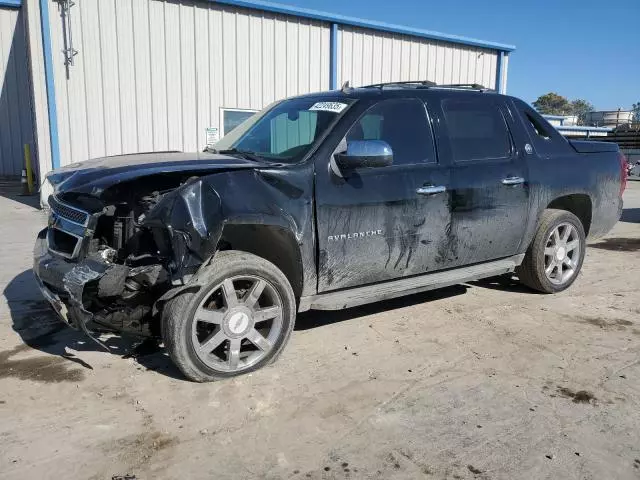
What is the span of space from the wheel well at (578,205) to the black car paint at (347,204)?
0.20 meters

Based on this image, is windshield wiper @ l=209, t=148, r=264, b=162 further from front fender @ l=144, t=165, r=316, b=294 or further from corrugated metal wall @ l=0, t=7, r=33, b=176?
corrugated metal wall @ l=0, t=7, r=33, b=176

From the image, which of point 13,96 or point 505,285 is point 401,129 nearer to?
point 505,285

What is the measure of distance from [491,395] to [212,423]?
5.50ft

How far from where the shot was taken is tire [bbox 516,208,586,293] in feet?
17.3

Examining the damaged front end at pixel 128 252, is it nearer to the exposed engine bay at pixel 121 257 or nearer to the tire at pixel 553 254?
the exposed engine bay at pixel 121 257

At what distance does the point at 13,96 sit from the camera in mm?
15859

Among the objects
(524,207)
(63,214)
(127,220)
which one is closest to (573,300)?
(524,207)

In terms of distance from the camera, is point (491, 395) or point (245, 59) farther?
point (245, 59)

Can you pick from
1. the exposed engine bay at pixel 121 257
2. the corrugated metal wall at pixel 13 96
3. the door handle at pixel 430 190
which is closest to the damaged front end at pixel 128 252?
the exposed engine bay at pixel 121 257

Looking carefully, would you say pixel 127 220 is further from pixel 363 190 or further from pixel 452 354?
pixel 452 354

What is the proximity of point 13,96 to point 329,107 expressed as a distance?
1480cm

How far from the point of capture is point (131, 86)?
1095 cm

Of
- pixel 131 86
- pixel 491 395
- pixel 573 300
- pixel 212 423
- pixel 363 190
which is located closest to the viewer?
pixel 212 423

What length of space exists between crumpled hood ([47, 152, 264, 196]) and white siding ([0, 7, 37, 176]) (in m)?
13.1
